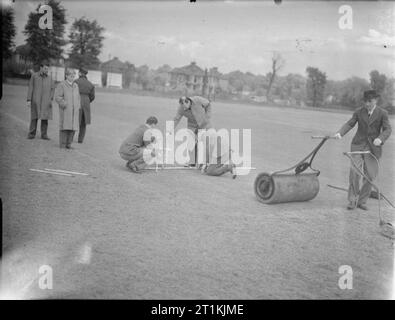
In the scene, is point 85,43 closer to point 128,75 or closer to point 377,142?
point 377,142

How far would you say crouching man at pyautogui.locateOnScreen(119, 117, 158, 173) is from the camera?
27.9 ft

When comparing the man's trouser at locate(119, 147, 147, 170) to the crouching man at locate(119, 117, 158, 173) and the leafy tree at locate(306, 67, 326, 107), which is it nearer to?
the crouching man at locate(119, 117, 158, 173)

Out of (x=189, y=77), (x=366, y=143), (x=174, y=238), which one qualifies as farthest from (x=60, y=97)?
(x=189, y=77)

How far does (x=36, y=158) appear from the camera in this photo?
862cm

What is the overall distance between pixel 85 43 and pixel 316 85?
43151 millimetres

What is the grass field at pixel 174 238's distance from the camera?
3828mm

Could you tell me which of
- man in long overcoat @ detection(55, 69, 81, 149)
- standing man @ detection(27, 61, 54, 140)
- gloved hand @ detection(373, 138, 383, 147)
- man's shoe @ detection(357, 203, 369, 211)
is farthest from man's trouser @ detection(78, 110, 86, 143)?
gloved hand @ detection(373, 138, 383, 147)

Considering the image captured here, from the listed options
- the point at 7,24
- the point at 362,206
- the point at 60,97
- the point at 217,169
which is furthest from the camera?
the point at 60,97

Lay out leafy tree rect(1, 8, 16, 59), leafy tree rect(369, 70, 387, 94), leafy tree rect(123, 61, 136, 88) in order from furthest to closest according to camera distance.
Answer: leafy tree rect(123, 61, 136, 88) < leafy tree rect(369, 70, 387, 94) < leafy tree rect(1, 8, 16, 59)

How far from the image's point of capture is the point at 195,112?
9406 millimetres

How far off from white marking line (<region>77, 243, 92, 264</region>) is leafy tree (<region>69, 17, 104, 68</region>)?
79.4 feet

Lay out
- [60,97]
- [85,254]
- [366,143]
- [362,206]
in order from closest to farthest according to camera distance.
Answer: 1. [85,254]
2. [366,143]
3. [362,206]
4. [60,97]

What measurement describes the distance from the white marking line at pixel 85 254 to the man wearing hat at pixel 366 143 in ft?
15.2
